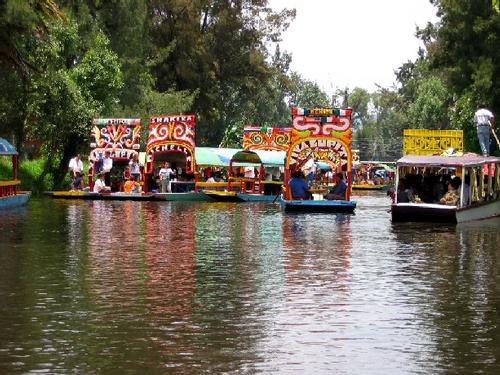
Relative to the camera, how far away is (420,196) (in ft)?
120

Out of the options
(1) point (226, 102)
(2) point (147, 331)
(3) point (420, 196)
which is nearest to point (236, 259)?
(2) point (147, 331)

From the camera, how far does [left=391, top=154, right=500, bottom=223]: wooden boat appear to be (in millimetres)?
32344

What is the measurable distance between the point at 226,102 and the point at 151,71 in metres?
14.2

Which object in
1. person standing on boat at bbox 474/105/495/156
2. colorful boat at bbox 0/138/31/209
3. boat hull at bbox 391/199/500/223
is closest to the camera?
boat hull at bbox 391/199/500/223

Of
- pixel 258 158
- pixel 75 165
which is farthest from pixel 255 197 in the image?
pixel 75 165

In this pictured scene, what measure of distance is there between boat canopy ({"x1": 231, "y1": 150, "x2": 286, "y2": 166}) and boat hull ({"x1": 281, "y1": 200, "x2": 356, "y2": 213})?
47.8 feet

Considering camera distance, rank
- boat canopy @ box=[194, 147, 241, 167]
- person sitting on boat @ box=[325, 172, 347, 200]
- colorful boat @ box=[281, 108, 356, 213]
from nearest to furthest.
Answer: person sitting on boat @ box=[325, 172, 347, 200] < colorful boat @ box=[281, 108, 356, 213] < boat canopy @ box=[194, 147, 241, 167]

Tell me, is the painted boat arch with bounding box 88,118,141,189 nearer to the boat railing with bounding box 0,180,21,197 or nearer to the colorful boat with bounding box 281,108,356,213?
the boat railing with bounding box 0,180,21,197

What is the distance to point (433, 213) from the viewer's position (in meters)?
32.4

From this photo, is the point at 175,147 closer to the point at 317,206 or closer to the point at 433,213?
the point at 317,206

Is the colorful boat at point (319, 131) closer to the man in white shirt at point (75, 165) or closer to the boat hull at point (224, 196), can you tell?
the boat hull at point (224, 196)

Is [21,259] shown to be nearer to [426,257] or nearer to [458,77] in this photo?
[426,257]

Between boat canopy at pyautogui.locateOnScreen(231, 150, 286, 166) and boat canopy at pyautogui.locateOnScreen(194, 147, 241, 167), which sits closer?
boat canopy at pyautogui.locateOnScreen(231, 150, 286, 166)

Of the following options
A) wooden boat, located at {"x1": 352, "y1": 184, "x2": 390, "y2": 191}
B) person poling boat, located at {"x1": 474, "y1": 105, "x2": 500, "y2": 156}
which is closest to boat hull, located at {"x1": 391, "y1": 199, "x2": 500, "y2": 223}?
person poling boat, located at {"x1": 474, "y1": 105, "x2": 500, "y2": 156}
